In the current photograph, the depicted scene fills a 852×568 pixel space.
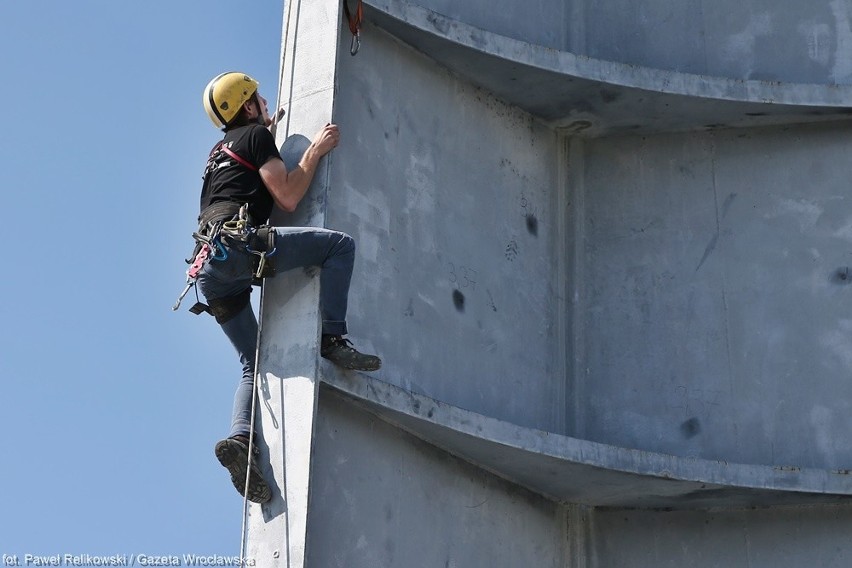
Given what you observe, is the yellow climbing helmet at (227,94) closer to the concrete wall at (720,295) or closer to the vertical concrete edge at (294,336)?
the vertical concrete edge at (294,336)

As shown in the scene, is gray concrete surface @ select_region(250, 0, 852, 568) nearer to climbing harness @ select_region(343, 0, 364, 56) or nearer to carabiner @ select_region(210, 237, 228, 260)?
climbing harness @ select_region(343, 0, 364, 56)

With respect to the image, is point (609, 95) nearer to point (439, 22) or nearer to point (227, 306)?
point (439, 22)

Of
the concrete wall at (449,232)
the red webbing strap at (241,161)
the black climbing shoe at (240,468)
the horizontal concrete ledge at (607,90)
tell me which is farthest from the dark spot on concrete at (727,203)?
the black climbing shoe at (240,468)

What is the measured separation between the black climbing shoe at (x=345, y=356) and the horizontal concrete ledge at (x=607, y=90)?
2863 mm

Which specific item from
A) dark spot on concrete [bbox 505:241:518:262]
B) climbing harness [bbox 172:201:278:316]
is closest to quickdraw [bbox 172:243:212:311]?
climbing harness [bbox 172:201:278:316]

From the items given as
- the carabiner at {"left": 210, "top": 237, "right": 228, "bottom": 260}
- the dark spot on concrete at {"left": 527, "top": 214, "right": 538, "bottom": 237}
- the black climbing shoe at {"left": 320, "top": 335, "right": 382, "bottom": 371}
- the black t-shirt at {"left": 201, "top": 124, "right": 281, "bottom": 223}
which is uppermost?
the dark spot on concrete at {"left": 527, "top": 214, "right": 538, "bottom": 237}

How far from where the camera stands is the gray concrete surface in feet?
41.2

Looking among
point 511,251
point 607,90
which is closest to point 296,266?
point 511,251

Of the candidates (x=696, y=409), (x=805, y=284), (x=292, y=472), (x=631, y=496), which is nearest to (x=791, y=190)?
(x=805, y=284)

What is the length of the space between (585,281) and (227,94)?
3.61 m

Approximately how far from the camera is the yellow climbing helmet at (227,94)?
12461 millimetres

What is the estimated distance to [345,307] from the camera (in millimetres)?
11859

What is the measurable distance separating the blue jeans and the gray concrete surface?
15cm

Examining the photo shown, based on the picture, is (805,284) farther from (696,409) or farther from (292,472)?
(292,472)
